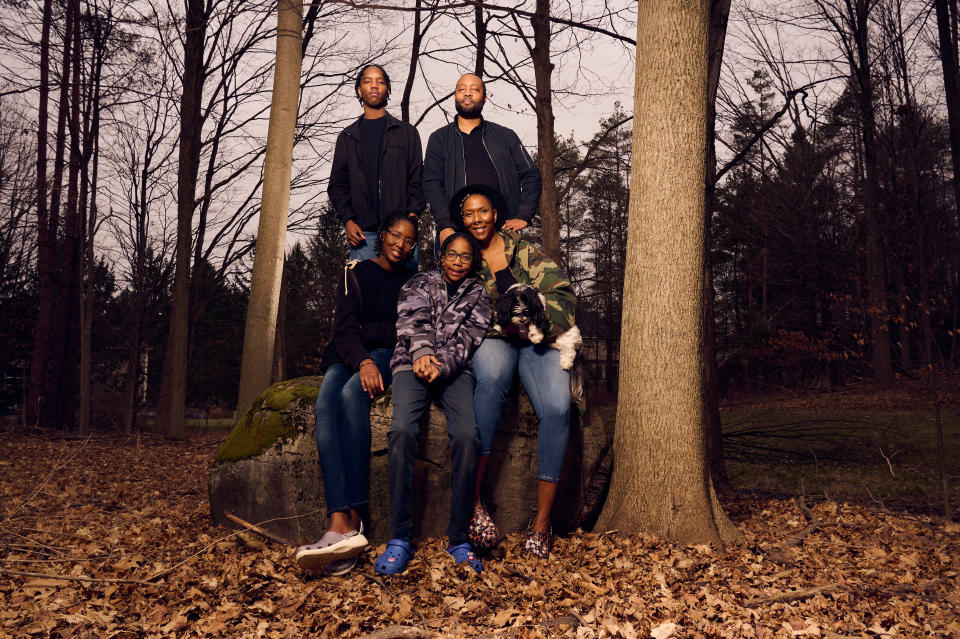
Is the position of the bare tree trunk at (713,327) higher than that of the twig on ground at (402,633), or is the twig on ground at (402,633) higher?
the bare tree trunk at (713,327)

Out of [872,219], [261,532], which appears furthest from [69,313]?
[872,219]

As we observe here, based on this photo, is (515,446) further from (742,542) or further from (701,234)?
(701,234)

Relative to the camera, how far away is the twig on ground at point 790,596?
130 inches

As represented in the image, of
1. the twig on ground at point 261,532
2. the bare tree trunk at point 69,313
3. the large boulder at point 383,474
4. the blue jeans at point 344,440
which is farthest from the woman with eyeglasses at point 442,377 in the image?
the bare tree trunk at point 69,313

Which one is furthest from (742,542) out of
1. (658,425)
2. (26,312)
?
(26,312)

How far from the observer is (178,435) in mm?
11570

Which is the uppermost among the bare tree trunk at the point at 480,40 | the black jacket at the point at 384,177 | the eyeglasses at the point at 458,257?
the bare tree trunk at the point at 480,40

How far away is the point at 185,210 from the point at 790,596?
11393 mm

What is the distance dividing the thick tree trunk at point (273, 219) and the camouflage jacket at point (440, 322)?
3415 mm

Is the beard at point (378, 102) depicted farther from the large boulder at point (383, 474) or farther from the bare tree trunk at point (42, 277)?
the bare tree trunk at point (42, 277)

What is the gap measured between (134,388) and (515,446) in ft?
48.3

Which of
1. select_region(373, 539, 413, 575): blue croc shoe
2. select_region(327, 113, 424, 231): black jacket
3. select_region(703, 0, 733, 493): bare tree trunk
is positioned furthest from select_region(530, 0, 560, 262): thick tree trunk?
select_region(373, 539, 413, 575): blue croc shoe

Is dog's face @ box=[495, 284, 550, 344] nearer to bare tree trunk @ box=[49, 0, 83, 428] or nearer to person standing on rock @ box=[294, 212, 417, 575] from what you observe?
person standing on rock @ box=[294, 212, 417, 575]

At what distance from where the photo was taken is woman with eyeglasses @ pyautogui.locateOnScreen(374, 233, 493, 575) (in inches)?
150
